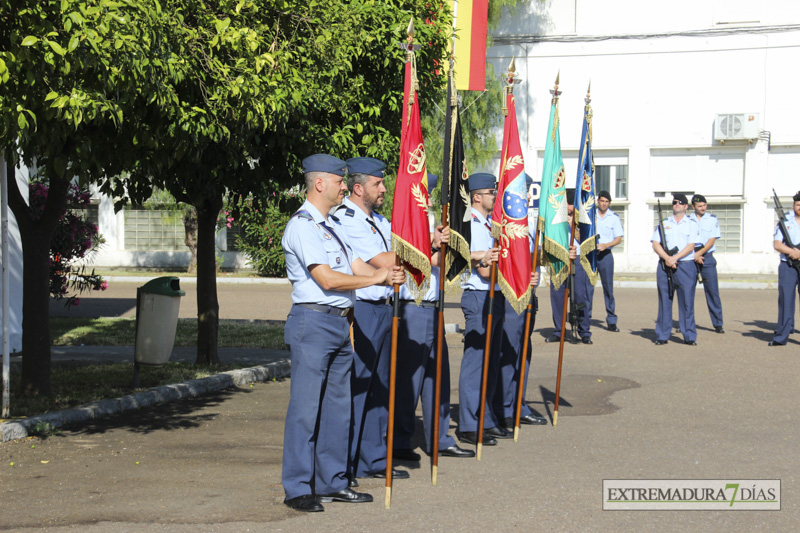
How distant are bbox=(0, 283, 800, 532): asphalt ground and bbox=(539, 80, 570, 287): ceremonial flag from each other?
1.50m

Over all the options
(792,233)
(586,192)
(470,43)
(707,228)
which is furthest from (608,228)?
(586,192)

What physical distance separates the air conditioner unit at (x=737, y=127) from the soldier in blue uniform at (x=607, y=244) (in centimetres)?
1522

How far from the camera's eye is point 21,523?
5.71m

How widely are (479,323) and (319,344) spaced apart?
247 cm

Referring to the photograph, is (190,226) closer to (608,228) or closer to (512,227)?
(608,228)

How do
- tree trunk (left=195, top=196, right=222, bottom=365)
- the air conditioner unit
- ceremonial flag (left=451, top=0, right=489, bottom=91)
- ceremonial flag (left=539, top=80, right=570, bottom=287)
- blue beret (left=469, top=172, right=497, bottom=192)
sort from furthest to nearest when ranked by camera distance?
the air conditioner unit, ceremonial flag (left=451, top=0, right=489, bottom=91), tree trunk (left=195, top=196, right=222, bottom=365), ceremonial flag (left=539, top=80, right=570, bottom=287), blue beret (left=469, top=172, right=497, bottom=192)

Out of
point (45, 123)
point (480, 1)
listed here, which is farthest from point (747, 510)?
point (480, 1)

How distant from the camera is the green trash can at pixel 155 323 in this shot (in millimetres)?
10039

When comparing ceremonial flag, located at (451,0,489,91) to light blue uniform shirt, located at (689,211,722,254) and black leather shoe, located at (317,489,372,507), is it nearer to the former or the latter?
light blue uniform shirt, located at (689,211,722,254)

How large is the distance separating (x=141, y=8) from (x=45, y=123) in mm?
1144

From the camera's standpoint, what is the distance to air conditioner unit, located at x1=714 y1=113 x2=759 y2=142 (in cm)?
3000

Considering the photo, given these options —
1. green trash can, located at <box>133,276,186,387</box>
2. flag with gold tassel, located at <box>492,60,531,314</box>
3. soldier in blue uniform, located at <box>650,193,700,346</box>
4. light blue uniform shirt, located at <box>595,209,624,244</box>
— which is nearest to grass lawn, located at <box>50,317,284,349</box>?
green trash can, located at <box>133,276,186,387</box>

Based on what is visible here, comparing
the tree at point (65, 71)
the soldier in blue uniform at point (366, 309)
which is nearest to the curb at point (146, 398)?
the tree at point (65, 71)

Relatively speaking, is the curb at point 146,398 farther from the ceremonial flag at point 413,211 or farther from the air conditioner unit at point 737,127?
the air conditioner unit at point 737,127
